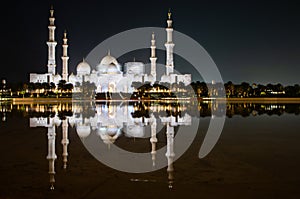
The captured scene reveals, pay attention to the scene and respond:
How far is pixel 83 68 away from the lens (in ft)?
172

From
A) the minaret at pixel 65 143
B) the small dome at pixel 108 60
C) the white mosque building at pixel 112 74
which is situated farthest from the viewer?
the small dome at pixel 108 60

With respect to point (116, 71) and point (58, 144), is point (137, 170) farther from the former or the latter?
point (116, 71)

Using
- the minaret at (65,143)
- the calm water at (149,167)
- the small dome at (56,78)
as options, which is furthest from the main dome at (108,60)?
the calm water at (149,167)

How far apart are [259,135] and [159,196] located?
5.31 m

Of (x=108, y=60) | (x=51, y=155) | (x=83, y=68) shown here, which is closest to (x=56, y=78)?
(x=83, y=68)

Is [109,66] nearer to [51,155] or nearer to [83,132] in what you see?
[83,132]

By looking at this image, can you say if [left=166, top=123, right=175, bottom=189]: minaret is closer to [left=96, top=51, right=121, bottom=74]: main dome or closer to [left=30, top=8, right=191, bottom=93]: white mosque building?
[left=30, top=8, right=191, bottom=93]: white mosque building

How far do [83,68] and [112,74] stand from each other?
17.1 feet

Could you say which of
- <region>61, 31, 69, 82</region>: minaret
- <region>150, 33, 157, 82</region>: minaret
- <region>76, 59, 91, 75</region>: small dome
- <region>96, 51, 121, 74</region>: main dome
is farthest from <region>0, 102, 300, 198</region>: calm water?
<region>76, 59, 91, 75</region>: small dome

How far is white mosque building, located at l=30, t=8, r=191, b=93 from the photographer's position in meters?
44.6

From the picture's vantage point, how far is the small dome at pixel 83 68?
52344mm

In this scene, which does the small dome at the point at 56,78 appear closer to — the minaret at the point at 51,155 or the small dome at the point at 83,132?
the small dome at the point at 83,132

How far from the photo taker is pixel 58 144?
6.68 m

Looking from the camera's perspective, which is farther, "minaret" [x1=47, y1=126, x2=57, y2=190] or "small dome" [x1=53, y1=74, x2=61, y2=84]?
"small dome" [x1=53, y1=74, x2=61, y2=84]
